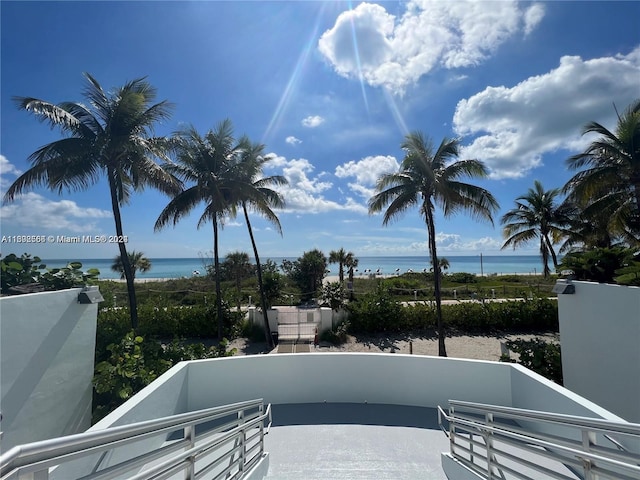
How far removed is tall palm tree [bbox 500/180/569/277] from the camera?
15.6 meters

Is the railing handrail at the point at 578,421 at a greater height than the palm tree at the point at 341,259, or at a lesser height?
lesser

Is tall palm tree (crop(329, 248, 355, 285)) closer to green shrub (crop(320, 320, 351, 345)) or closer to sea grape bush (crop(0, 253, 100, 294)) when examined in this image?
green shrub (crop(320, 320, 351, 345))

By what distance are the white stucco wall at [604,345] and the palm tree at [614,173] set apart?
4.32 metres

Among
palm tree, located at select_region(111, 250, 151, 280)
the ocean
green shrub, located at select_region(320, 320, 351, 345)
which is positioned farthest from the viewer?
the ocean

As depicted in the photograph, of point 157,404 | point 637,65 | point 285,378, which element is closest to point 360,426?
point 285,378

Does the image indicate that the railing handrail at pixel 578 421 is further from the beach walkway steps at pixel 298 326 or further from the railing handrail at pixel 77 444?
the beach walkway steps at pixel 298 326

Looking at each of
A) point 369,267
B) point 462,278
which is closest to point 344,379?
point 462,278

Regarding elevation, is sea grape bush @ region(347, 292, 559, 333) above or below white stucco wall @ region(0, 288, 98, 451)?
below

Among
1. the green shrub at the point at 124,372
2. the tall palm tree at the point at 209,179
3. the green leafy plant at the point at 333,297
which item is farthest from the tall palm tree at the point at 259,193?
the green shrub at the point at 124,372

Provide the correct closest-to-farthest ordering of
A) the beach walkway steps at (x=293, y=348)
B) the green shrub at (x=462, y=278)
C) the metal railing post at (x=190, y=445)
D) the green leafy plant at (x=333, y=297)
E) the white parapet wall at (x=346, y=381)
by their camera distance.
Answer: the metal railing post at (x=190, y=445), the white parapet wall at (x=346, y=381), the beach walkway steps at (x=293, y=348), the green leafy plant at (x=333, y=297), the green shrub at (x=462, y=278)

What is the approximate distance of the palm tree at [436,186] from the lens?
9305 millimetres

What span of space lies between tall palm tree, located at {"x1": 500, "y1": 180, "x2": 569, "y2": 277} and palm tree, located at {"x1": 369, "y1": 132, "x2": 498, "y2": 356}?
29.8 ft

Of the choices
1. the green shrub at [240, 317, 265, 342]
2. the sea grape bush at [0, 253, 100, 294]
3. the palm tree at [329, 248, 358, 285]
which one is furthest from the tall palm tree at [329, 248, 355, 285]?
the sea grape bush at [0, 253, 100, 294]

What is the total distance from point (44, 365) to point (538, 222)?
20.5m
